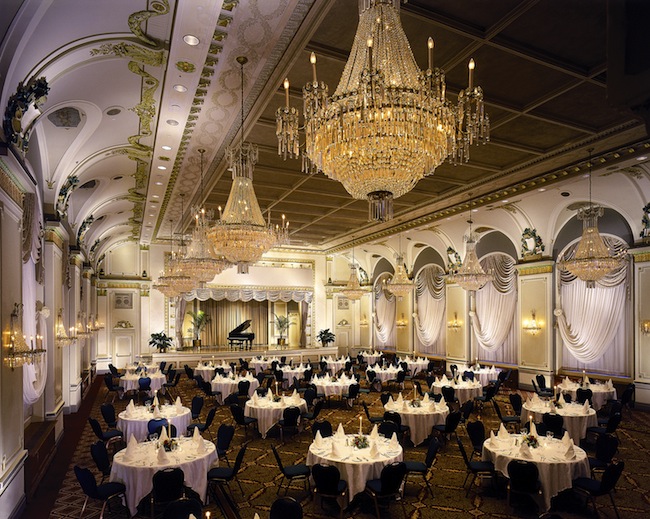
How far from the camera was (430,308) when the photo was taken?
765 inches

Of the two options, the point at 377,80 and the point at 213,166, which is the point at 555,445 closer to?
the point at 377,80

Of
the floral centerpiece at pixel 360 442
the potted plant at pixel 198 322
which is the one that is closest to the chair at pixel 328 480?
the floral centerpiece at pixel 360 442

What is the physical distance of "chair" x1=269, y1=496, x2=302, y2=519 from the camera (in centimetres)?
449

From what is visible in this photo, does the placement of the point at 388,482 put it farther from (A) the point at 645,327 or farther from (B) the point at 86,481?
(A) the point at 645,327

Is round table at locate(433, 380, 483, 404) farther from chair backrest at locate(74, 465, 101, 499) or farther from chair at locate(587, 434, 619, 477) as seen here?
chair backrest at locate(74, 465, 101, 499)

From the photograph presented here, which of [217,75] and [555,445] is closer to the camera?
[217,75]

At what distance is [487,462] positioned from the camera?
6.75 m

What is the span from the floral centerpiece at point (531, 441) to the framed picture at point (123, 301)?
18094 mm

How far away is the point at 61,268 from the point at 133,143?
409 centimetres

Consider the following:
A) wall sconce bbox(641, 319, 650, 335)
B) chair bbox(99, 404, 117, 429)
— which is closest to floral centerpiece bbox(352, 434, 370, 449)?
chair bbox(99, 404, 117, 429)

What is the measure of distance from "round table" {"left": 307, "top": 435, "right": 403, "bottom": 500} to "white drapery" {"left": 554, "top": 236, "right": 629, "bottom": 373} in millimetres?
8707

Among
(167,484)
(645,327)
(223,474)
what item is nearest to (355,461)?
(223,474)

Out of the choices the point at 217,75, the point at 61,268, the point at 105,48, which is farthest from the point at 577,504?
the point at 61,268

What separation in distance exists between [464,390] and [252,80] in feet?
30.0
